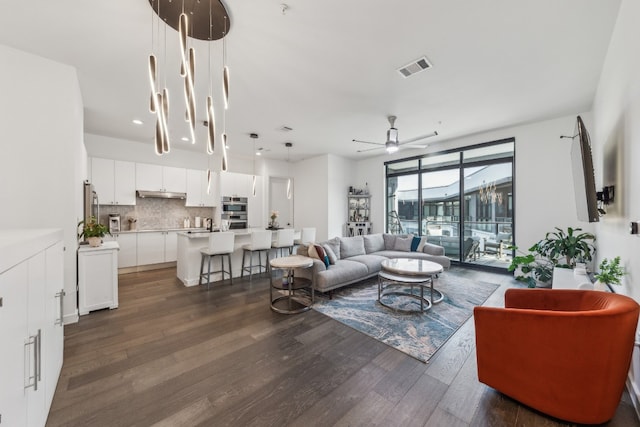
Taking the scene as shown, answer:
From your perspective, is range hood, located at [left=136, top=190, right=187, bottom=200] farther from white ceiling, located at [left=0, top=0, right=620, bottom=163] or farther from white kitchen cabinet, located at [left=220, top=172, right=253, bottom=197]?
white ceiling, located at [left=0, top=0, right=620, bottom=163]

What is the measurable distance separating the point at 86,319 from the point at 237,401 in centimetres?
271

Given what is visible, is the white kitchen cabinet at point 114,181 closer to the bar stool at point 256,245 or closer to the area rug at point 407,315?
the bar stool at point 256,245

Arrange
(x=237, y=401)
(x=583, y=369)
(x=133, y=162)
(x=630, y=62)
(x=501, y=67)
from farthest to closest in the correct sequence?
1. (x=133, y=162)
2. (x=501, y=67)
3. (x=630, y=62)
4. (x=237, y=401)
5. (x=583, y=369)

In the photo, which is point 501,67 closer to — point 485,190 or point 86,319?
point 485,190

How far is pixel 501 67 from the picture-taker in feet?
9.57

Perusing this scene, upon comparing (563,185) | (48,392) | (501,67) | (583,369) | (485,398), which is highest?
(501,67)

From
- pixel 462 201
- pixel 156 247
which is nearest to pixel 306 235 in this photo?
pixel 156 247

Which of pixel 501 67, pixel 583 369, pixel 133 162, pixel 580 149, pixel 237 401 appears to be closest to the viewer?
pixel 583 369

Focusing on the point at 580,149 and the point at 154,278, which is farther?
the point at 154,278

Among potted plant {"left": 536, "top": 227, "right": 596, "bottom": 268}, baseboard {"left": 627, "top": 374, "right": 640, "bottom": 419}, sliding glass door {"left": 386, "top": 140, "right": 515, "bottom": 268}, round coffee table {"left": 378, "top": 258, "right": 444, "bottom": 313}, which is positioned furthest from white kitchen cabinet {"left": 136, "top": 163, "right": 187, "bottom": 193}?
potted plant {"left": 536, "top": 227, "right": 596, "bottom": 268}

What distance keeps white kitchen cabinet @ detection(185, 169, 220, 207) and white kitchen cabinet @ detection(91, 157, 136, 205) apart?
1.18 metres

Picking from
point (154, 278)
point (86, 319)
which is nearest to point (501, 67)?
point (86, 319)

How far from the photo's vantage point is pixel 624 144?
84.3 inches

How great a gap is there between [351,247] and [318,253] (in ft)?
4.00
